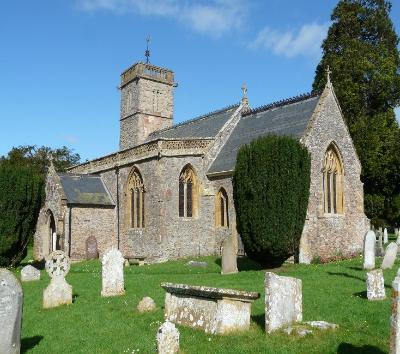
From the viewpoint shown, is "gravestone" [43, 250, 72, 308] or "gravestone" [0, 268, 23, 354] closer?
"gravestone" [0, 268, 23, 354]

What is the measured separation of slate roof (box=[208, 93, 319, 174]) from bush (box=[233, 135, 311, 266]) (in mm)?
3584

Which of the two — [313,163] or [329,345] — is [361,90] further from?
[329,345]

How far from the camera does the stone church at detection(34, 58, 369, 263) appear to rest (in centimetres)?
2103

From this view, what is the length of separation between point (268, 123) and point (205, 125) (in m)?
5.32

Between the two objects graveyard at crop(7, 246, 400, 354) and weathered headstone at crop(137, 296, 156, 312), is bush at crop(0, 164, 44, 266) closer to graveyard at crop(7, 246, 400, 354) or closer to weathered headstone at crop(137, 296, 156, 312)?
A: graveyard at crop(7, 246, 400, 354)

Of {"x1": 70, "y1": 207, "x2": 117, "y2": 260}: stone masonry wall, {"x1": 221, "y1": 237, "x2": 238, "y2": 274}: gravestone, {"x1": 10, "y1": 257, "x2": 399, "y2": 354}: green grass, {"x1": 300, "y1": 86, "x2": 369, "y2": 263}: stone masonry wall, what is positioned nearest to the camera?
{"x1": 10, "y1": 257, "x2": 399, "y2": 354}: green grass

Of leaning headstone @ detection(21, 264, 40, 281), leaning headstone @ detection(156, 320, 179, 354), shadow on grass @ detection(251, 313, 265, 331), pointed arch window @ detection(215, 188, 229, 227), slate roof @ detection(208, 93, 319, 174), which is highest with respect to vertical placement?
slate roof @ detection(208, 93, 319, 174)

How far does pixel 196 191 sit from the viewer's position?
2430 centimetres

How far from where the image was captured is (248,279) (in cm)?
1439

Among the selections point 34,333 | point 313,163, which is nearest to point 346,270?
point 313,163

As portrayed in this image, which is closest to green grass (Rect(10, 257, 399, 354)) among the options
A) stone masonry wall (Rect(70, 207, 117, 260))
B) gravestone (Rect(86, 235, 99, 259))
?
stone masonry wall (Rect(70, 207, 117, 260))

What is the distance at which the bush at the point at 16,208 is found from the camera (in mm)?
21453

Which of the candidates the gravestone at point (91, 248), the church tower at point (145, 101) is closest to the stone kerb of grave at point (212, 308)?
the gravestone at point (91, 248)

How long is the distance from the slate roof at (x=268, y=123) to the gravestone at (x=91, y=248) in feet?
26.1
